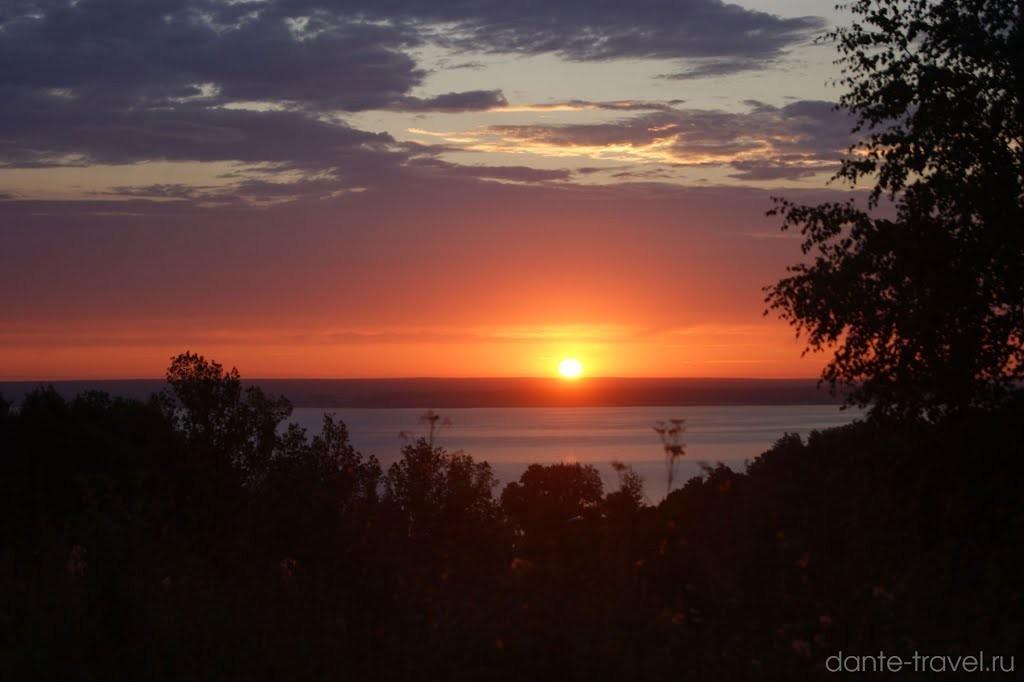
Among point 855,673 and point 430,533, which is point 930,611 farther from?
point 430,533

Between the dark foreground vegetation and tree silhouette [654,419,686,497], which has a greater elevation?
tree silhouette [654,419,686,497]

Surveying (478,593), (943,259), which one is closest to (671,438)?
(943,259)

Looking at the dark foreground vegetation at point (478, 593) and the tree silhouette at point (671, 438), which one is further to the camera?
the tree silhouette at point (671, 438)

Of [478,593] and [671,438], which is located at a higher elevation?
[671,438]

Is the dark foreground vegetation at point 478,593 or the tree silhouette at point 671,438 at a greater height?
the tree silhouette at point 671,438

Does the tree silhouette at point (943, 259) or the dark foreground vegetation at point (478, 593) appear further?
the tree silhouette at point (943, 259)

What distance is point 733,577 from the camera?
1006cm

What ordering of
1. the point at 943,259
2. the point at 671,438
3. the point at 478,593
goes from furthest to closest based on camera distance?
1. the point at 671,438
2. the point at 943,259
3. the point at 478,593

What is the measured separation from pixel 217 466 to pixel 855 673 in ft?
132

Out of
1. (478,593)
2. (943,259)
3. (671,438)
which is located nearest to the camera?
(478,593)

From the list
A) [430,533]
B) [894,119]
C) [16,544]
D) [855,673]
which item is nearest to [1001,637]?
[855,673]

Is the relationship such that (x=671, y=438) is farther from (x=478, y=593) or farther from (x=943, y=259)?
(x=478, y=593)

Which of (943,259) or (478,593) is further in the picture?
(943,259)

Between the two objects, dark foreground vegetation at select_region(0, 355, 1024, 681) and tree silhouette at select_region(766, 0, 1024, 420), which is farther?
tree silhouette at select_region(766, 0, 1024, 420)
